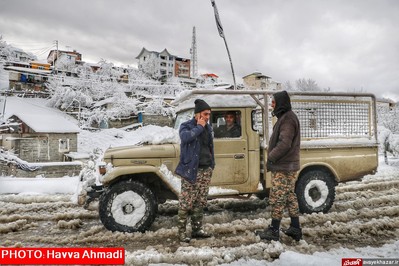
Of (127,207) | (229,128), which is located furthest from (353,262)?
(127,207)

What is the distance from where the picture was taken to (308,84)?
143 feet

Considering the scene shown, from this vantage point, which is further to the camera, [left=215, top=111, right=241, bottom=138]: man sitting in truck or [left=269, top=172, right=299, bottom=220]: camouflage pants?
[left=215, top=111, right=241, bottom=138]: man sitting in truck

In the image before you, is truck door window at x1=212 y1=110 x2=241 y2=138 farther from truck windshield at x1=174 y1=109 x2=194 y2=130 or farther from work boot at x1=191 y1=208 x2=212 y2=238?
work boot at x1=191 y1=208 x2=212 y2=238

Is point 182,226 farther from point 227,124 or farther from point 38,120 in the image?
point 38,120

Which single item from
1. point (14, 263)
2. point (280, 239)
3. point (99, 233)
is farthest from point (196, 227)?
point (14, 263)

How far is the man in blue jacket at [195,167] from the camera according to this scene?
152 inches

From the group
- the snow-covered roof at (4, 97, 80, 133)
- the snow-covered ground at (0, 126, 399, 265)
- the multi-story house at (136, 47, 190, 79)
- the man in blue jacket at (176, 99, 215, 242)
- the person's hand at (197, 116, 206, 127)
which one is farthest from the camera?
the multi-story house at (136, 47, 190, 79)

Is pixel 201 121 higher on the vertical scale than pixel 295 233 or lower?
higher

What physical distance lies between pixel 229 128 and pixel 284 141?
141 cm

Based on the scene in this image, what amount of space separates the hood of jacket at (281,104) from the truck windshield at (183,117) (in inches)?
60.4

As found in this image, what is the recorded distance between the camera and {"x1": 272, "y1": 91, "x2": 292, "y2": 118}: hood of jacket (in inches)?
153

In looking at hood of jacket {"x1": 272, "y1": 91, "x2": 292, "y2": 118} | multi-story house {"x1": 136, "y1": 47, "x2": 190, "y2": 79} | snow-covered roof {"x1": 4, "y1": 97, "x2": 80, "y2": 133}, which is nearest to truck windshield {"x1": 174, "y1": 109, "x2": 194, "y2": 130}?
hood of jacket {"x1": 272, "y1": 91, "x2": 292, "y2": 118}

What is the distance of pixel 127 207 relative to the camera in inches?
172

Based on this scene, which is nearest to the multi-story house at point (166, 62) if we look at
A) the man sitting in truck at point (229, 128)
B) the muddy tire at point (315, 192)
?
the man sitting in truck at point (229, 128)
